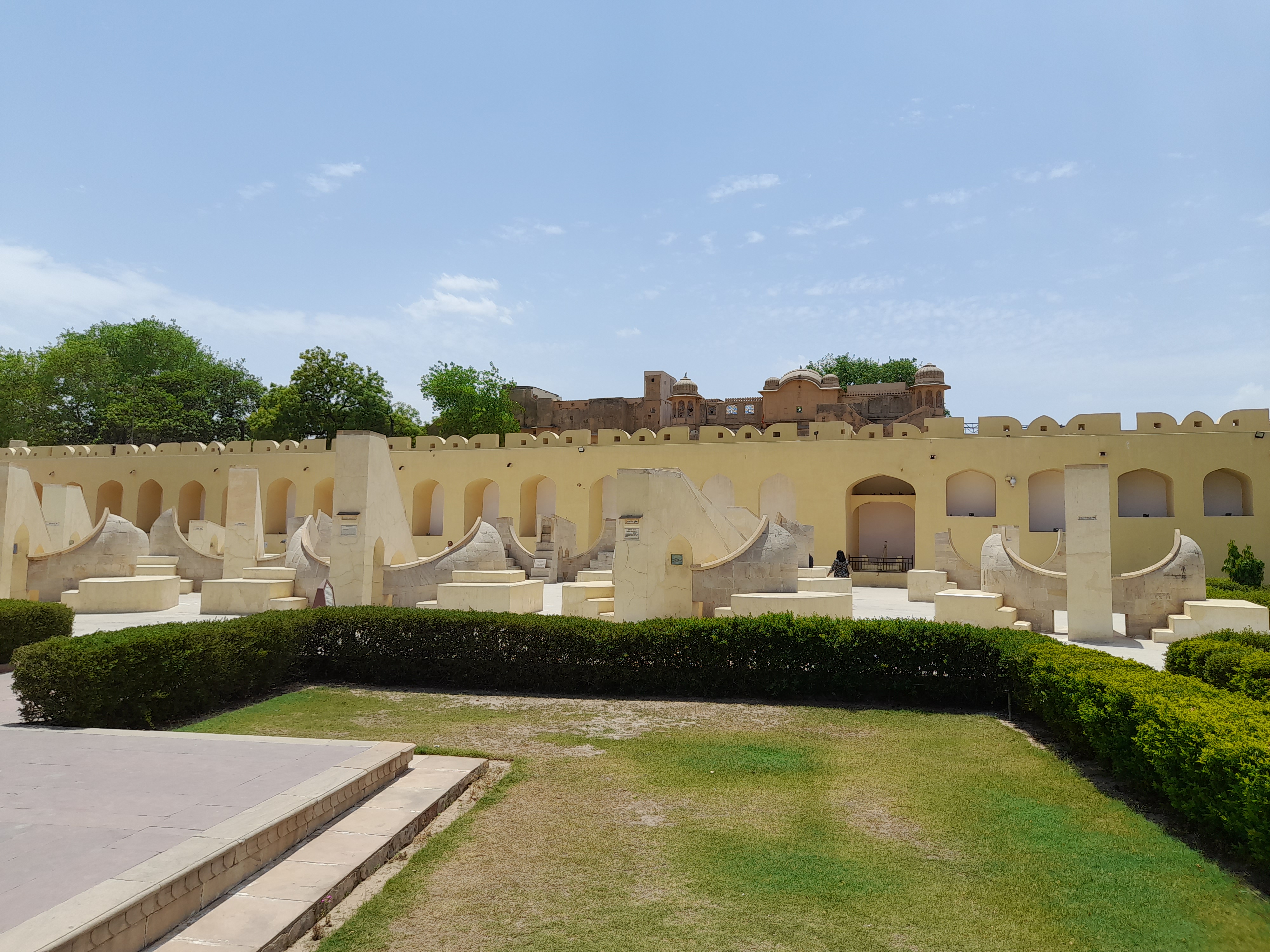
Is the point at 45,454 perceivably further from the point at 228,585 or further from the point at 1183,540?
the point at 1183,540

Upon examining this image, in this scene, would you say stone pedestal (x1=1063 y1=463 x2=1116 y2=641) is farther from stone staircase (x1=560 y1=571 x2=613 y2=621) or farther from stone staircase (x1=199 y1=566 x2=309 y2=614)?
stone staircase (x1=199 y1=566 x2=309 y2=614)

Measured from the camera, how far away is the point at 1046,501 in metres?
25.0

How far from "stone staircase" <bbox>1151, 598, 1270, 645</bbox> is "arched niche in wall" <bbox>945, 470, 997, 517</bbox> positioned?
41.5ft

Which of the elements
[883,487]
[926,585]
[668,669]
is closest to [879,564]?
[883,487]

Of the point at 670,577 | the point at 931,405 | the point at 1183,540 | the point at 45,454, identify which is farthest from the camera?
the point at 931,405

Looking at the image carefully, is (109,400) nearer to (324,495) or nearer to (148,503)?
(148,503)

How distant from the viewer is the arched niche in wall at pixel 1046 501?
24859 millimetres

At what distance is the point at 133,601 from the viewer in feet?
50.5

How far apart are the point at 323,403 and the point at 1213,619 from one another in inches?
1329

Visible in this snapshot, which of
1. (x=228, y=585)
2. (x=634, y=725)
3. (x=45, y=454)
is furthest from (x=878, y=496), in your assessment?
(x=45, y=454)

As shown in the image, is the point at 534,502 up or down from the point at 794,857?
up

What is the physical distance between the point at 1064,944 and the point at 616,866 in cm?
205

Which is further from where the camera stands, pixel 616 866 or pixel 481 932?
pixel 616 866

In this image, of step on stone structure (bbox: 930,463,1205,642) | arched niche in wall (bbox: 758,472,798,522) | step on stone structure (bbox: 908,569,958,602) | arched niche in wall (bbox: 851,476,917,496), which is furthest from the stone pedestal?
arched niche in wall (bbox: 851,476,917,496)
